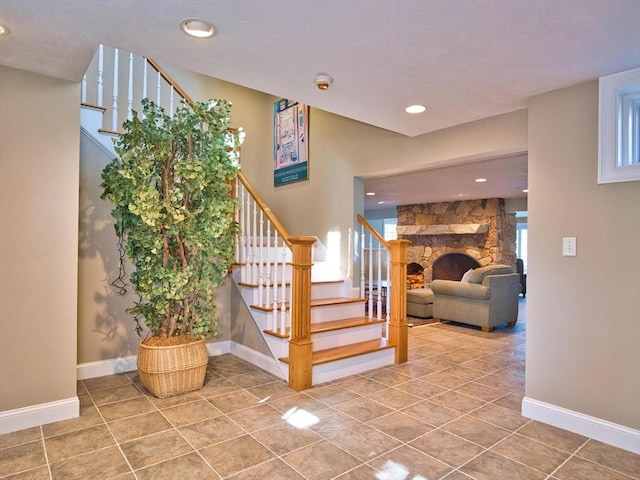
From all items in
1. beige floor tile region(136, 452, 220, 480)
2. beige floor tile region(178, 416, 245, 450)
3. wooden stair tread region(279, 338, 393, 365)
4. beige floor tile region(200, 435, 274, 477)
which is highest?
wooden stair tread region(279, 338, 393, 365)

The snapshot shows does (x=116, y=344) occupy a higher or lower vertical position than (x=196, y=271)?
lower

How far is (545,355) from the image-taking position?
8.66 ft

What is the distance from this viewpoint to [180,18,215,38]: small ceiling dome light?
1.84m

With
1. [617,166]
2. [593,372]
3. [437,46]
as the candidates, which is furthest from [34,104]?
[593,372]

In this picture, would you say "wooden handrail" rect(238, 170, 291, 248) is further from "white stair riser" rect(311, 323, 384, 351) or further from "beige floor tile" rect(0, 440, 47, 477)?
"beige floor tile" rect(0, 440, 47, 477)

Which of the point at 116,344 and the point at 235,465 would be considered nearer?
the point at 235,465

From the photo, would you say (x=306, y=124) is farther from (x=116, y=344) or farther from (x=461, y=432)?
(x=461, y=432)

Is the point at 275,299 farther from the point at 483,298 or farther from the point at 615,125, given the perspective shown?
the point at 483,298

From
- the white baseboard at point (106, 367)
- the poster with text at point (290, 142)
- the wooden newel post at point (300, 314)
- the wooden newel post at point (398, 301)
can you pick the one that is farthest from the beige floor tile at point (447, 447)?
the poster with text at point (290, 142)

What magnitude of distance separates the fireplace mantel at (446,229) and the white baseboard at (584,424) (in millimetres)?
5224

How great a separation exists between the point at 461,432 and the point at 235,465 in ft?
4.55

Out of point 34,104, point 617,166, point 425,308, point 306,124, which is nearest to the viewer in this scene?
point 617,166

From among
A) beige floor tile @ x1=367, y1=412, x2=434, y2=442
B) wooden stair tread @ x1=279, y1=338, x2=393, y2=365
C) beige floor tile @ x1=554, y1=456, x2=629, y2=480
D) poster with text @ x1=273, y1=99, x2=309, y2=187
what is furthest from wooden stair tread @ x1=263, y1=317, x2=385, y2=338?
beige floor tile @ x1=554, y1=456, x2=629, y2=480

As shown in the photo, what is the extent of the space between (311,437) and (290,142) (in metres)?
3.70
